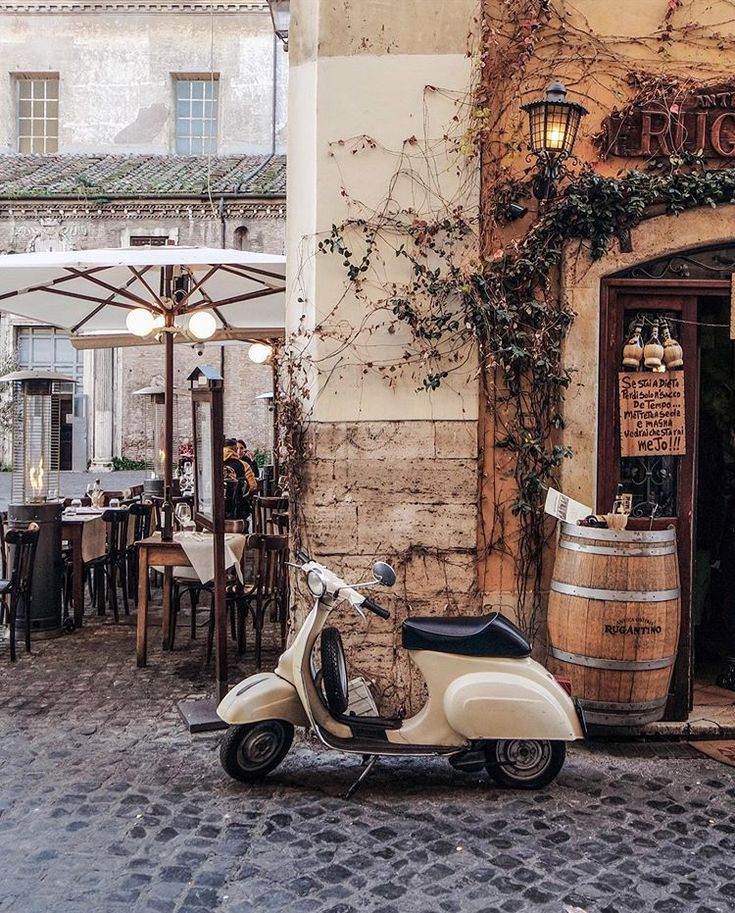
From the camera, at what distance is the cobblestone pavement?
10.7 feet

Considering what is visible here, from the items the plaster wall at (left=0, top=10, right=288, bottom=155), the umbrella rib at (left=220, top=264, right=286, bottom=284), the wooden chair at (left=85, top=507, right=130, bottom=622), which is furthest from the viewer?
the plaster wall at (left=0, top=10, right=288, bottom=155)

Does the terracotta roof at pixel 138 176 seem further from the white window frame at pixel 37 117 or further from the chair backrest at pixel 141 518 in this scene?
the chair backrest at pixel 141 518

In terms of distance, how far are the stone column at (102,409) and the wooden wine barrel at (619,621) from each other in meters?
17.7

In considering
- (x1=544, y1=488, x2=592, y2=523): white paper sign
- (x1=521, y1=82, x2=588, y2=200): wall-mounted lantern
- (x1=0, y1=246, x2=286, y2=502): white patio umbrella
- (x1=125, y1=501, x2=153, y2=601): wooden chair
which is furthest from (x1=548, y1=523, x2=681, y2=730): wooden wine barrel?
(x1=125, y1=501, x2=153, y2=601): wooden chair

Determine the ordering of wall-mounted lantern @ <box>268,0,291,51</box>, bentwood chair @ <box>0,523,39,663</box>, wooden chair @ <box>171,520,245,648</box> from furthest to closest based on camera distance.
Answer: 1. wall-mounted lantern @ <box>268,0,291,51</box>
2. wooden chair @ <box>171,520,245,648</box>
3. bentwood chair @ <box>0,523,39,663</box>

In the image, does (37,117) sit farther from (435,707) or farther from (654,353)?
(435,707)

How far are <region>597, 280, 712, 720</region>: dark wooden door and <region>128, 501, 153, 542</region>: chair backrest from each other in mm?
4692

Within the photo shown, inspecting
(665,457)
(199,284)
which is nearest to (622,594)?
(665,457)

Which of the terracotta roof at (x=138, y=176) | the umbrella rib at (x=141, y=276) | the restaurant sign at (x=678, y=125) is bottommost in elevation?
the umbrella rib at (x=141, y=276)

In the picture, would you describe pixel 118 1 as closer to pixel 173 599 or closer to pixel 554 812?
pixel 173 599

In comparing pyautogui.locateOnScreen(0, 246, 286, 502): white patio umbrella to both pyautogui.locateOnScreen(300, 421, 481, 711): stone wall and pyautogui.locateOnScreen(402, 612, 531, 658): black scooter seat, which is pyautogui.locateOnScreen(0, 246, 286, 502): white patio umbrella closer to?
pyautogui.locateOnScreen(300, 421, 481, 711): stone wall

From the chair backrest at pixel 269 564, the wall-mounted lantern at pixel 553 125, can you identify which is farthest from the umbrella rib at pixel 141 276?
the wall-mounted lantern at pixel 553 125

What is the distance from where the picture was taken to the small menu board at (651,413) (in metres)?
4.93

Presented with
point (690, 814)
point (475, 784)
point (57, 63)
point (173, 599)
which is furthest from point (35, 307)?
point (57, 63)
